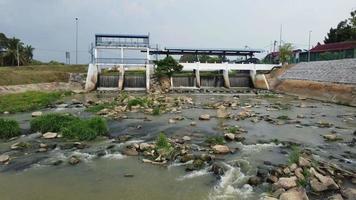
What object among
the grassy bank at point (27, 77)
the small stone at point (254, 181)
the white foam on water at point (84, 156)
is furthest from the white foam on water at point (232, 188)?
the grassy bank at point (27, 77)

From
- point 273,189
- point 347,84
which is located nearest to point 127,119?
point 273,189

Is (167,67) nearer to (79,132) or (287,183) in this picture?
(79,132)

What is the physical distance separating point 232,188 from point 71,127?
10.5 m

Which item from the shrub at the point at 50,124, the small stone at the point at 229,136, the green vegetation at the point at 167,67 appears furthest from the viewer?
the green vegetation at the point at 167,67

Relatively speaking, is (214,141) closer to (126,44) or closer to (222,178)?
(222,178)

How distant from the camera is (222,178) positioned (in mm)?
11875

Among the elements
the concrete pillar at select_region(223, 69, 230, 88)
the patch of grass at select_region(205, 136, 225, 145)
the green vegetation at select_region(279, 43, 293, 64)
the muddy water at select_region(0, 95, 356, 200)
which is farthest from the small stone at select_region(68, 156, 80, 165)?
the green vegetation at select_region(279, 43, 293, 64)

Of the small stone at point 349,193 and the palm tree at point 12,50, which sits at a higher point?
the palm tree at point 12,50

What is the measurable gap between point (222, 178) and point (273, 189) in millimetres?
1896

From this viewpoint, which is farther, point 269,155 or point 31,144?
point 31,144

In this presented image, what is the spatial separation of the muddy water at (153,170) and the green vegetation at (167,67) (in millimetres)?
30831

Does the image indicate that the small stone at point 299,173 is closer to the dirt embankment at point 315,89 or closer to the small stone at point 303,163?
the small stone at point 303,163

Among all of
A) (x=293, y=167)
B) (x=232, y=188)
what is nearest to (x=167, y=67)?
(x=293, y=167)

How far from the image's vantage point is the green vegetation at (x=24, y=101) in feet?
91.6
